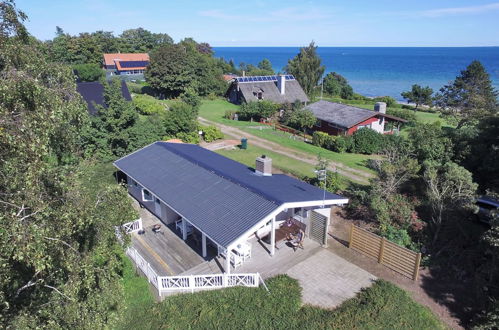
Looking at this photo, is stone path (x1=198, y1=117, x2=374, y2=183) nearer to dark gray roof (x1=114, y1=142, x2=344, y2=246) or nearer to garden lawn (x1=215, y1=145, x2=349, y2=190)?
garden lawn (x1=215, y1=145, x2=349, y2=190)

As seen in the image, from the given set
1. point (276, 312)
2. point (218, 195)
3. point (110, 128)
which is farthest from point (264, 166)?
point (110, 128)

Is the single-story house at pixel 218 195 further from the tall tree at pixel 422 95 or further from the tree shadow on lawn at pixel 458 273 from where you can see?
the tall tree at pixel 422 95

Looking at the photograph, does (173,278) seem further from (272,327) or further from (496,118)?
(496,118)

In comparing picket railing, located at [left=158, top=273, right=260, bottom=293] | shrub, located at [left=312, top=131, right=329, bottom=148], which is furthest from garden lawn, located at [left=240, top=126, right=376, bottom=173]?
picket railing, located at [left=158, top=273, right=260, bottom=293]

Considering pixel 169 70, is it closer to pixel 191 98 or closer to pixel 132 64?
pixel 191 98

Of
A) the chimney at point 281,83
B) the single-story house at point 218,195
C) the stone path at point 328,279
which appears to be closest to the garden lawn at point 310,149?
the single-story house at point 218,195
